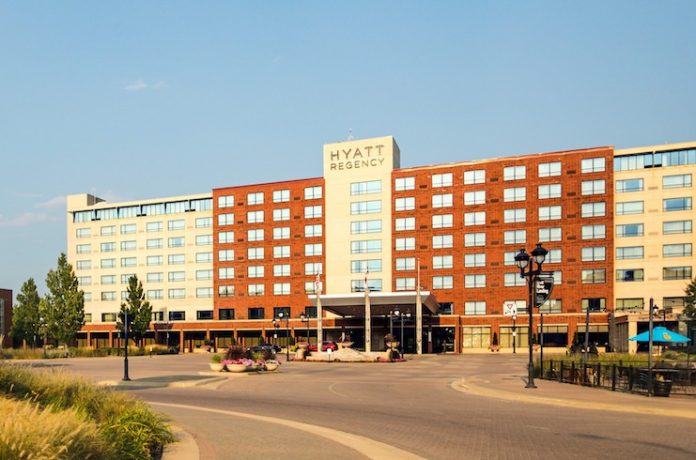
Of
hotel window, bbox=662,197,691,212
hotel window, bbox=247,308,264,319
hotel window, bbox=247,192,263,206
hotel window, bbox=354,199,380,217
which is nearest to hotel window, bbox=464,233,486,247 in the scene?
hotel window, bbox=354,199,380,217

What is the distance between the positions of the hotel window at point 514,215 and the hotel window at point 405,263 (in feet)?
46.1

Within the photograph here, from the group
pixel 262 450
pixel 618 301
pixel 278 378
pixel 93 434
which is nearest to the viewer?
pixel 93 434

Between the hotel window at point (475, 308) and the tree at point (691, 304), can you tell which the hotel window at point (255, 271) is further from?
the tree at point (691, 304)

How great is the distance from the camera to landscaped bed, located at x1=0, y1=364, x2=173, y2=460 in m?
7.27

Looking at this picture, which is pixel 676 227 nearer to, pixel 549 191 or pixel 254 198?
pixel 549 191

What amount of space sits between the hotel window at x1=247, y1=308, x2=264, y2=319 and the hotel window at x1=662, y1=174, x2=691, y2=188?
60.0 metres

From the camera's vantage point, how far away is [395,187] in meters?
98.7

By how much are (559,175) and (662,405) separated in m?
73.5

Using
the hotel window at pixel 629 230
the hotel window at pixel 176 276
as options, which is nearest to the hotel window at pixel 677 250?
the hotel window at pixel 629 230

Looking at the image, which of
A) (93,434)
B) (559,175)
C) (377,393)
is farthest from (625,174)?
(93,434)

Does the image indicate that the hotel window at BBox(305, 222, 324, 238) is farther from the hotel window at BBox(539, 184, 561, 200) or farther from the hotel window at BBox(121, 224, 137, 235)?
the hotel window at BBox(121, 224, 137, 235)

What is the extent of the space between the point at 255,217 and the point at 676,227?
60225mm

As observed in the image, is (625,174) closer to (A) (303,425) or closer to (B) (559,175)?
(B) (559,175)

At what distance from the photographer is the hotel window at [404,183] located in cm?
9776
